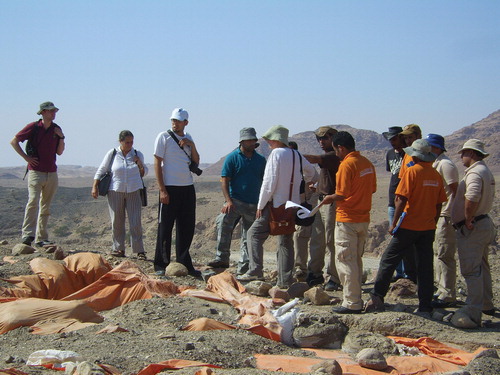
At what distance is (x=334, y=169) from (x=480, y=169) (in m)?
1.78

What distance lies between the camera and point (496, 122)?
76.6 m

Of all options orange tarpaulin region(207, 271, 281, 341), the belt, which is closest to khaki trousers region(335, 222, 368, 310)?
orange tarpaulin region(207, 271, 281, 341)

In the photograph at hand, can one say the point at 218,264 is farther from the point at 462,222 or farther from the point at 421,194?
the point at 462,222

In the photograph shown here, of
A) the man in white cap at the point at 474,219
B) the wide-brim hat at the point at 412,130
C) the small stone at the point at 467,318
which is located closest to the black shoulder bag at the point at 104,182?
the wide-brim hat at the point at 412,130

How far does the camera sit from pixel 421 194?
6.43 metres

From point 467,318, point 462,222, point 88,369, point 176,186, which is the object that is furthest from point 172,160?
point 88,369

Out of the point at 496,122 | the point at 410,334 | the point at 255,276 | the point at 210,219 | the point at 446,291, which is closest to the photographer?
the point at 410,334

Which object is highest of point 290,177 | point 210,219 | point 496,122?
point 496,122

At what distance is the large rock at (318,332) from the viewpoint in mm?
5848

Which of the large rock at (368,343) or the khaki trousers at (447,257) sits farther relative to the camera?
the khaki trousers at (447,257)

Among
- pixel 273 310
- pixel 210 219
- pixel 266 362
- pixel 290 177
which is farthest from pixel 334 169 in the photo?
pixel 210 219

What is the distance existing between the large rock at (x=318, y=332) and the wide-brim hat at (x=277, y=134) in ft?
7.47

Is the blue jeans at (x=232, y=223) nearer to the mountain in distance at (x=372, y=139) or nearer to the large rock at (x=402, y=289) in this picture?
the large rock at (x=402, y=289)

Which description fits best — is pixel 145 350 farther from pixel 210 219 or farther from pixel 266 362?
pixel 210 219
